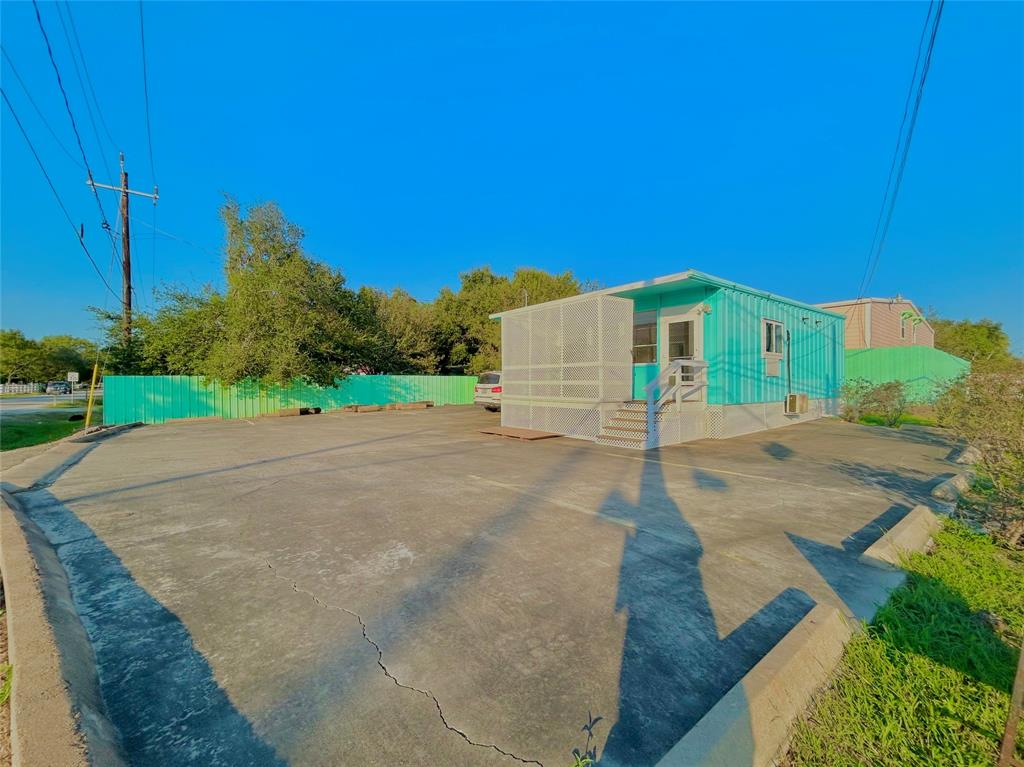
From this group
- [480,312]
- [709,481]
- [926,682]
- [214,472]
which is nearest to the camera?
[926,682]

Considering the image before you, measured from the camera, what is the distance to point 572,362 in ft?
33.7

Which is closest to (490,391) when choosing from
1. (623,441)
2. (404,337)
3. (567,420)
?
(567,420)

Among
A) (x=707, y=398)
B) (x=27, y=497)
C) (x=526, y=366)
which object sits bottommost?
(x=27, y=497)

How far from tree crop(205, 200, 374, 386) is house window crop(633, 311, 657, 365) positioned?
12.9m

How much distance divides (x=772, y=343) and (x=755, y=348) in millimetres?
1083

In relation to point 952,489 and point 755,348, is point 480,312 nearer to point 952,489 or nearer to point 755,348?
point 755,348

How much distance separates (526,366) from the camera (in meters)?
11.7

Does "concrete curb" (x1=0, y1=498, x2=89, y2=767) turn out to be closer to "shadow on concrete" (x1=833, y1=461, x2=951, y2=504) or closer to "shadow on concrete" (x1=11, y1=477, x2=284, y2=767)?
"shadow on concrete" (x1=11, y1=477, x2=284, y2=767)

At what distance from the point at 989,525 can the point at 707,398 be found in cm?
678

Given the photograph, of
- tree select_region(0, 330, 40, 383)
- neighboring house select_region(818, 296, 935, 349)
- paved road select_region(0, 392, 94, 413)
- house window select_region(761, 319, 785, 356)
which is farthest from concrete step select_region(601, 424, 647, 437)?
tree select_region(0, 330, 40, 383)

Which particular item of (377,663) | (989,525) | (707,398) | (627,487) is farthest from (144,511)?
(707,398)

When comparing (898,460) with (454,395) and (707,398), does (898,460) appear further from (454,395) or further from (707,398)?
(454,395)

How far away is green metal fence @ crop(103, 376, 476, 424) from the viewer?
609 inches

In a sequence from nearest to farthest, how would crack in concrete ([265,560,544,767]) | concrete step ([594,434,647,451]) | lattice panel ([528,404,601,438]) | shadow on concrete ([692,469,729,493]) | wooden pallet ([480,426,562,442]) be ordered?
crack in concrete ([265,560,544,767])
shadow on concrete ([692,469,729,493])
concrete step ([594,434,647,451])
lattice panel ([528,404,601,438])
wooden pallet ([480,426,562,442])
